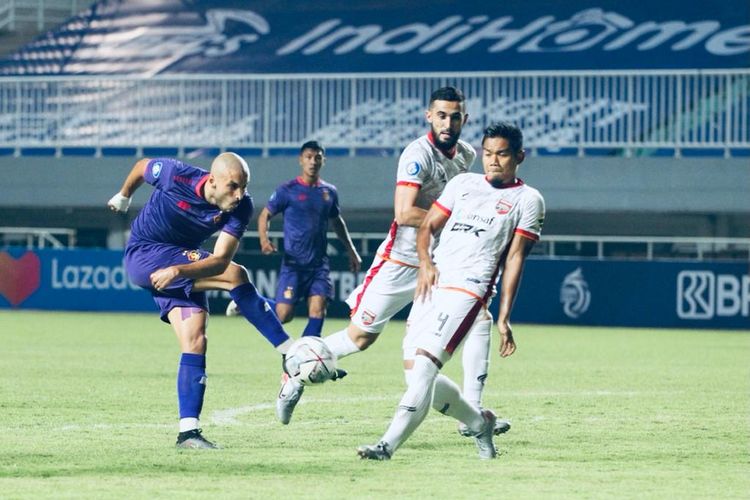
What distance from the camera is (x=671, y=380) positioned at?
43.8ft

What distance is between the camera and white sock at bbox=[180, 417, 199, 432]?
808cm

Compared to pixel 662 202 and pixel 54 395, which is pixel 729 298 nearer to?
pixel 662 202

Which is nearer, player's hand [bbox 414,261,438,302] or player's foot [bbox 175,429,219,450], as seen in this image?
player's hand [bbox 414,261,438,302]

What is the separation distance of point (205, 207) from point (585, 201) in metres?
18.0

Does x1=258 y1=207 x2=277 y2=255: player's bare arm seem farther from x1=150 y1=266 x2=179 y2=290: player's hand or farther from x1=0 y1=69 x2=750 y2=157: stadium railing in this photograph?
x1=0 y1=69 x2=750 y2=157: stadium railing

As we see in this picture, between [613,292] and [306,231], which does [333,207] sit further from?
[613,292]

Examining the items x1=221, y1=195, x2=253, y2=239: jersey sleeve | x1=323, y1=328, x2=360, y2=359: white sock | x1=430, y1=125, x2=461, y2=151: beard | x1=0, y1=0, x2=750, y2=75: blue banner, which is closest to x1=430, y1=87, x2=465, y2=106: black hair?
x1=430, y1=125, x2=461, y2=151: beard

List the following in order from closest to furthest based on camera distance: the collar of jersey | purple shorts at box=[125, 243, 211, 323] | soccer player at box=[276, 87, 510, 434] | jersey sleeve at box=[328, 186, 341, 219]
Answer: purple shorts at box=[125, 243, 211, 323] < soccer player at box=[276, 87, 510, 434] < the collar of jersey < jersey sleeve at box=[328, 186, 341, 219]

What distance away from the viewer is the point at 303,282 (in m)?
14.9

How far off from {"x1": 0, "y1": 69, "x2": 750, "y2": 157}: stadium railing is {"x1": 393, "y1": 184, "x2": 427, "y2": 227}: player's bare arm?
17.0m

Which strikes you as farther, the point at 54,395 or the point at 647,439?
the point at 54,395

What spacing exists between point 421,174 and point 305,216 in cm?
636

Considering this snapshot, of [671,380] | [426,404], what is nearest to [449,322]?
[426,404]

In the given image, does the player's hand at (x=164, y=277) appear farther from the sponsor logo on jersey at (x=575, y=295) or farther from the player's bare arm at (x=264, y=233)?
the sponsor logo on jersey at (x=575, y=295)
